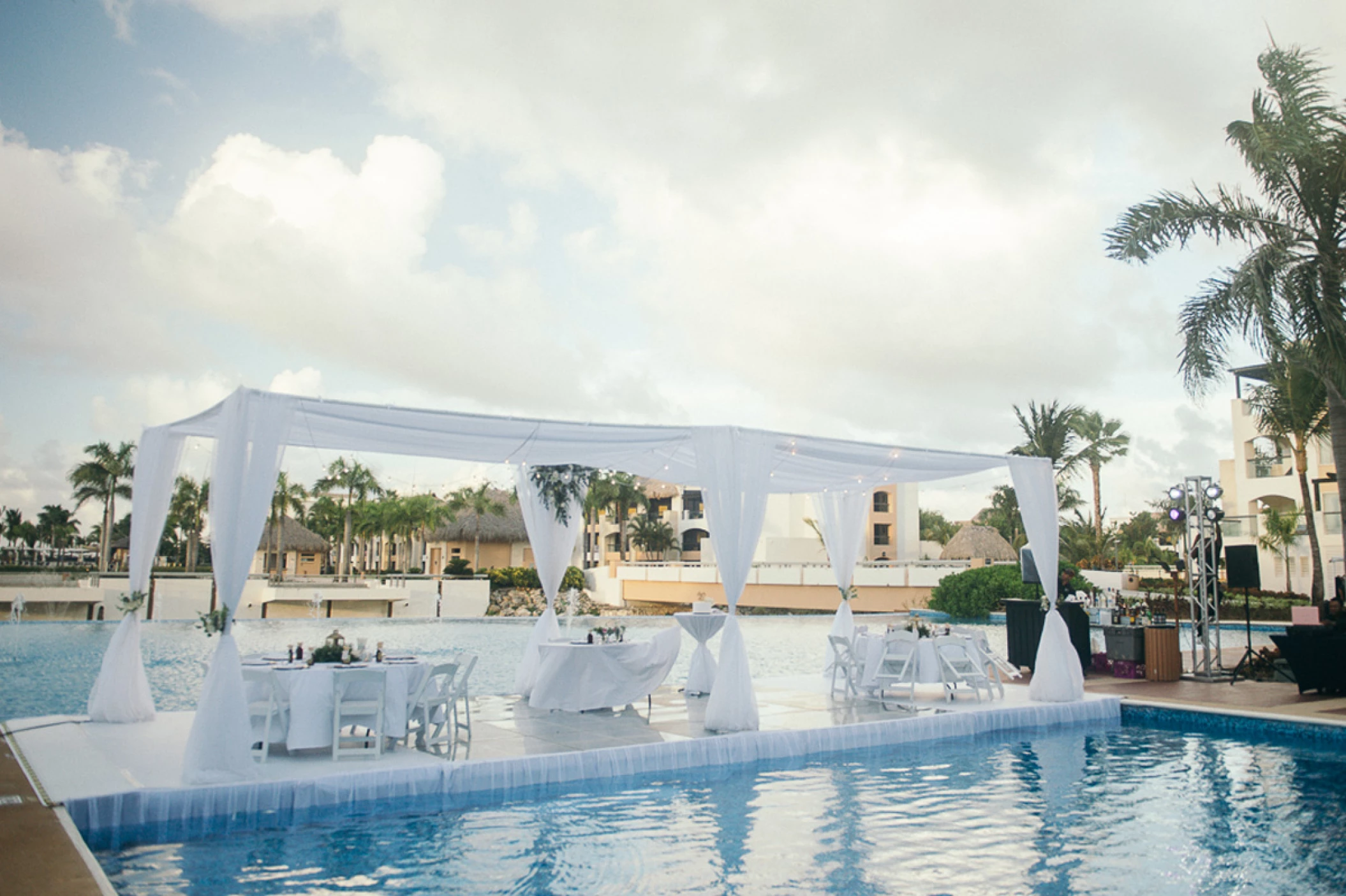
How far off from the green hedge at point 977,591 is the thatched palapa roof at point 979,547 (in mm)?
16660

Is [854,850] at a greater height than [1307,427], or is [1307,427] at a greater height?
[1307,427]

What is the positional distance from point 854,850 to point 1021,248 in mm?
14542

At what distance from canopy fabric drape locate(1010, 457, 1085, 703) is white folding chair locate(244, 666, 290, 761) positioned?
6.73m

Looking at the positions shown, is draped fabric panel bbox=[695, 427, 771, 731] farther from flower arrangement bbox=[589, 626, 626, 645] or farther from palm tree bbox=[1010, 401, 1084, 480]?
palm tree bbox=[1010, 401, 1084, 480]

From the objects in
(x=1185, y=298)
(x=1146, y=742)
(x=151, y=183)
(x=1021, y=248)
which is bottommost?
(x=1146, y=742)

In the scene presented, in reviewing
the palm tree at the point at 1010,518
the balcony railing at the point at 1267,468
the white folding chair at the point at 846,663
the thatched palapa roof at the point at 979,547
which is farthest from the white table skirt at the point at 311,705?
the thatched palapa roof at the point at 979,547

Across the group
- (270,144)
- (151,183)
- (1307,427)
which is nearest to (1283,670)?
(1307,427)

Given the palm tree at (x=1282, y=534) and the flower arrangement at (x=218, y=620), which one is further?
the palm tree at (x=1282, y=534)

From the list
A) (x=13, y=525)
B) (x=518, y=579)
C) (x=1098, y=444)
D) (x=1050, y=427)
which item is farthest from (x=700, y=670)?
(x=13, y=525)

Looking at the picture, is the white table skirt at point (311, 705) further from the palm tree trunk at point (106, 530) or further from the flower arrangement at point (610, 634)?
the palm tree trunk at point (106, 530)

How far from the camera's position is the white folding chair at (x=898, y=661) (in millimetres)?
8680

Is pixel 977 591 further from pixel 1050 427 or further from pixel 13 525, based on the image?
pixel 13 525

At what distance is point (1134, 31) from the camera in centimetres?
1266

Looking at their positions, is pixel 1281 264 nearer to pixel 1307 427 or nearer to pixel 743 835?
pixel 743 835
